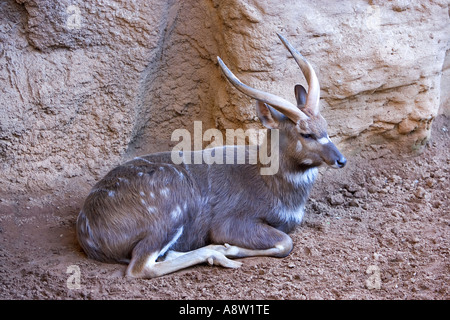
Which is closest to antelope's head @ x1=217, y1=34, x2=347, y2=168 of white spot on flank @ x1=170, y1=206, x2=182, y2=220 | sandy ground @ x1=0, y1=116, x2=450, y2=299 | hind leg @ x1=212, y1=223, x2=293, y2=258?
hind leg @ x1=212, y1=223, x2=293, y2=258

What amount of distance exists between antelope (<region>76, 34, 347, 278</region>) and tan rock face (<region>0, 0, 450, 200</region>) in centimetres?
73

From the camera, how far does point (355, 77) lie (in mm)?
6195

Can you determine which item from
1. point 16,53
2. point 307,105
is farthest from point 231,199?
point 16,53

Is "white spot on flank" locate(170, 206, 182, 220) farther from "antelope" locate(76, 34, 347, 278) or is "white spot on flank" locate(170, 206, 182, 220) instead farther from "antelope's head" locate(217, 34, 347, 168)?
"antelope's head" locate(217, 34, 347, 168)

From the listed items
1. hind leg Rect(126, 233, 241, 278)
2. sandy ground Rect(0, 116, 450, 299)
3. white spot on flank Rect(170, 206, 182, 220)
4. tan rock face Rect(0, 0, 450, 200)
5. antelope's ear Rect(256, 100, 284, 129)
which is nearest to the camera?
sandy ground Rect(0, 116, 450, 299)

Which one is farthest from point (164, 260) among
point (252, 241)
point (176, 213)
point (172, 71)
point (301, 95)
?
point (172, 71)

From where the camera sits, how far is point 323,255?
5.02 metres

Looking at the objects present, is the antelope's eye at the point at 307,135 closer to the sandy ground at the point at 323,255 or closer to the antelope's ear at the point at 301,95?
the antelope's ear at the point at 301,95

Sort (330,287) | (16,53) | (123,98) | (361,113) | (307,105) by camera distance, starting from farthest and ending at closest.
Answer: (361,113), (123,98), (16,53), (307,105), (330,287)

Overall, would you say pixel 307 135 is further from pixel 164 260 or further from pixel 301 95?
pixel 164 260

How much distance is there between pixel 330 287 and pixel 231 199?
4.27 feet

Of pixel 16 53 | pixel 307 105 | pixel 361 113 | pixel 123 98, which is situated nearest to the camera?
pixel 307 105

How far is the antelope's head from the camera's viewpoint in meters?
4.96

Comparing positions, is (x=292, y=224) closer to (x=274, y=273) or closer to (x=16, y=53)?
(x=274, y=273)
